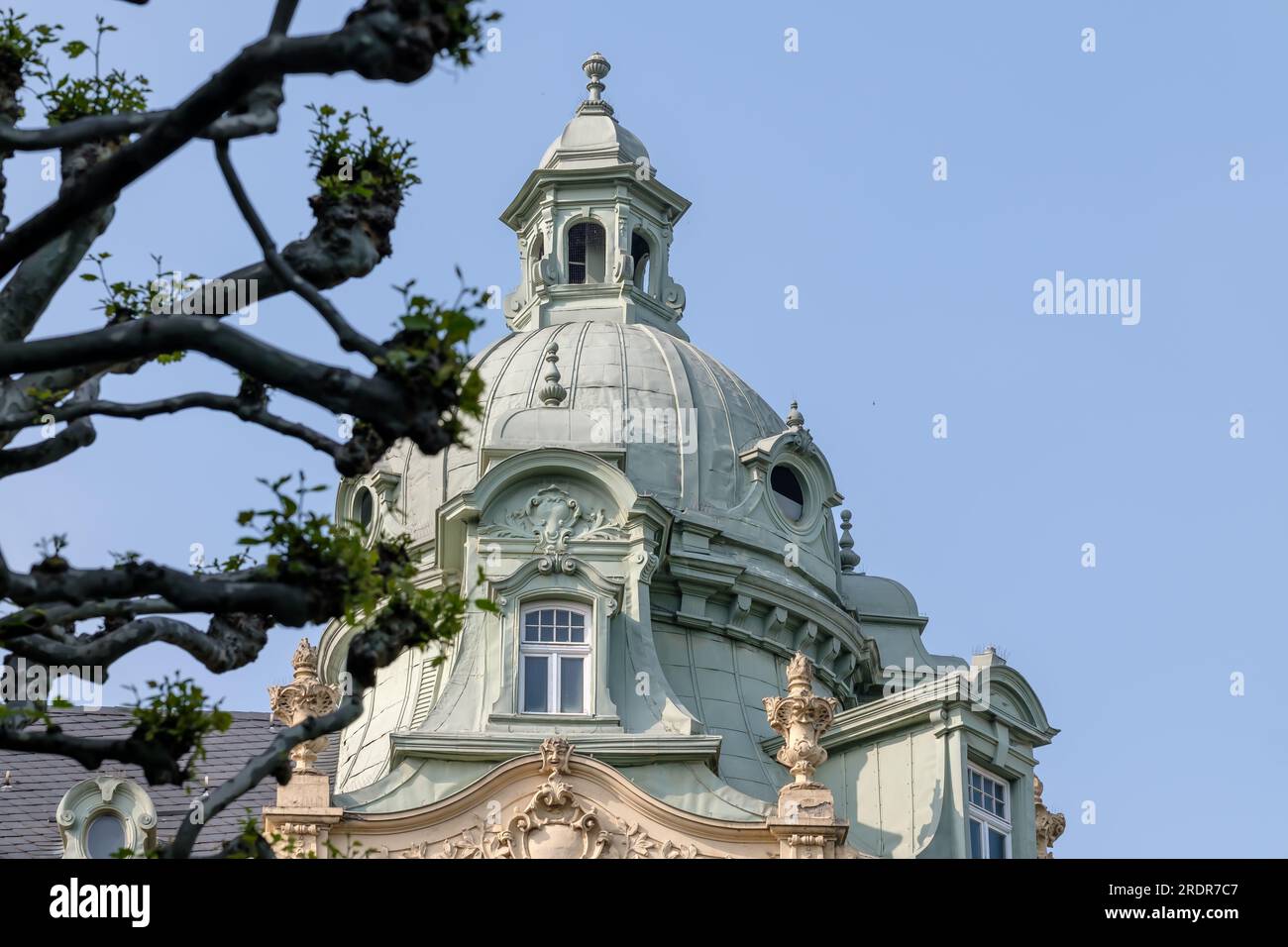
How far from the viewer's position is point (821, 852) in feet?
130

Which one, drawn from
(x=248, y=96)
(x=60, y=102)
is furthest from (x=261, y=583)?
(x=60, y=102)

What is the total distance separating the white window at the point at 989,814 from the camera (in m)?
42.8

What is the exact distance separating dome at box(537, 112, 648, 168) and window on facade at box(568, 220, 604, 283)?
1283mm

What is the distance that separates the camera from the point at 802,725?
1602 inches

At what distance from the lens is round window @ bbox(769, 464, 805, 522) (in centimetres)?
4984

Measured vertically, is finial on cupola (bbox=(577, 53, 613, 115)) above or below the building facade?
above

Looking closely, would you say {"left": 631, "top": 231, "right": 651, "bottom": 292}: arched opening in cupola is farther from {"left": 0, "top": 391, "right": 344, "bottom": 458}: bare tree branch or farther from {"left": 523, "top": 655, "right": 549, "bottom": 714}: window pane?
{"left": 0, "top": 391, "right": 344, "bottom": 458}: bare tree branch

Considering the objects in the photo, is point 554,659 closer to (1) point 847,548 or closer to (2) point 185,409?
(1) point 847,548

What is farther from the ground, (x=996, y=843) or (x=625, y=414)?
(x=625, y=414)

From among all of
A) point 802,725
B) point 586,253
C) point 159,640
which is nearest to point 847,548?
point 586,253

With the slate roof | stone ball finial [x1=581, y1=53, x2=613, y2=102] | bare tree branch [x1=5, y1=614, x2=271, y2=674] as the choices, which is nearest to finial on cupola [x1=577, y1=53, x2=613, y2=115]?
stone ball finial [x1=581, y1=53, x2=613, y2=102]

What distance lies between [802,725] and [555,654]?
455cm
